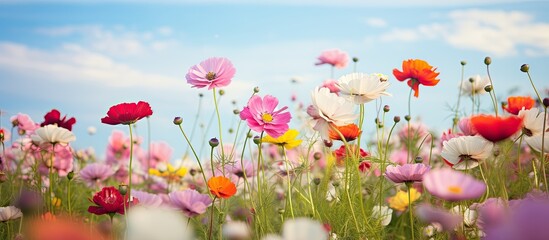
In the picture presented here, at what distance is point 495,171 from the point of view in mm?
1499

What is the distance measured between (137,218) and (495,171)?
1.37m

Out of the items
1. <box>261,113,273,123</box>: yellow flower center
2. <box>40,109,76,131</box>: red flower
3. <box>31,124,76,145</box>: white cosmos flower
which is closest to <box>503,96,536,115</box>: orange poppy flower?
<box>261,113,273,123</box>: yellow flower center

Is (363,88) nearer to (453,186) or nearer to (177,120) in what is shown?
(177,120)

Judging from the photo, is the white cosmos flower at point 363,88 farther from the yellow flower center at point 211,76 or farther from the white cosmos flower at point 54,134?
the white cosmos flower at point 54,134

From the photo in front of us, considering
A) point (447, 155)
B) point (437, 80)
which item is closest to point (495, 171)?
point (437, 80)

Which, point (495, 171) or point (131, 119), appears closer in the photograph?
point (131, 119)

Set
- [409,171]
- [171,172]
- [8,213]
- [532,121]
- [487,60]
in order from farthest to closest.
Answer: [171,172] < [487,60] < [8,213] < [532,121] < [409,171]

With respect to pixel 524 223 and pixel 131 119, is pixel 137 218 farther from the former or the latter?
pixel 131 119

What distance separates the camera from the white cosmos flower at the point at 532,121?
112 centimetres

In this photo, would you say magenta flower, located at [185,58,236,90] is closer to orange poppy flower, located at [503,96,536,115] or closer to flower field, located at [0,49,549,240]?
flower field, located at [0,49,549,240]

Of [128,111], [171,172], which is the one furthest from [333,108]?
[171,172]

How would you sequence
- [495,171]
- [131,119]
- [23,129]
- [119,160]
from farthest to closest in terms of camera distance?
[119,160] < [23,129] < [495,171] < [131,119]

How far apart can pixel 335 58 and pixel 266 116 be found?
0.88 metres

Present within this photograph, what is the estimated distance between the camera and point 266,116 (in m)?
1.09
